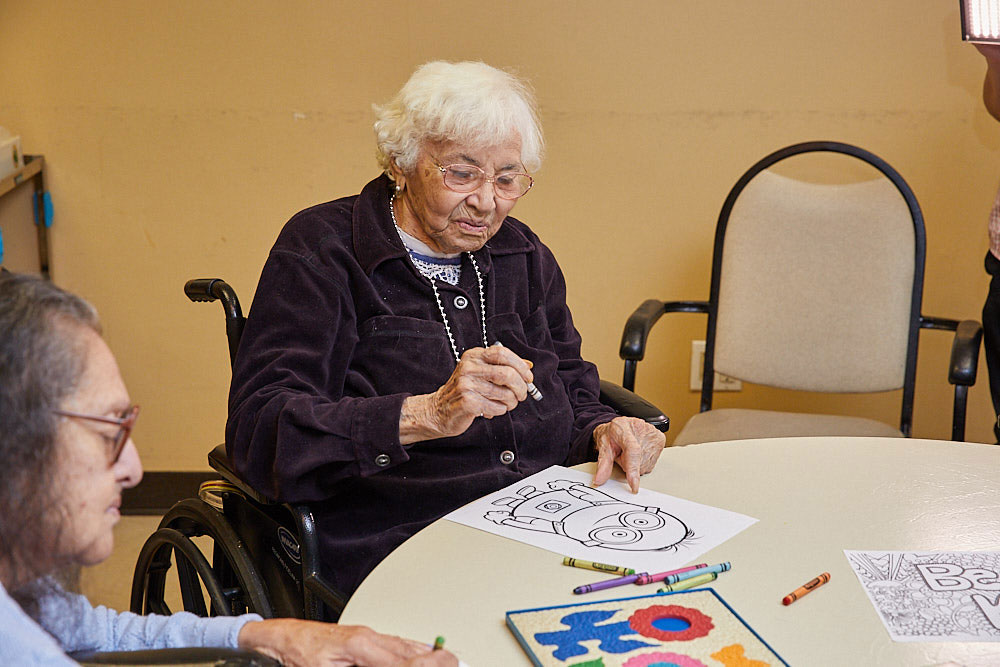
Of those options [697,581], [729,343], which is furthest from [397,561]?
[729,343]

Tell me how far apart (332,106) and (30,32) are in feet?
2.81

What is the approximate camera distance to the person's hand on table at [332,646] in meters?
0.94

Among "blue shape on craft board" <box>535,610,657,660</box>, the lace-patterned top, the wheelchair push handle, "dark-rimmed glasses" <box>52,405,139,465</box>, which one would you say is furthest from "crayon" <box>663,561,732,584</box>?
the wheelchair push handle

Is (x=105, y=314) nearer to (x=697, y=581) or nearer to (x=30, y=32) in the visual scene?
(x=30, y=32)

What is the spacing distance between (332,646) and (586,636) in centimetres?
25

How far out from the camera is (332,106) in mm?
2887

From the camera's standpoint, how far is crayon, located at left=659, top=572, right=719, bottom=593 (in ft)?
3.59

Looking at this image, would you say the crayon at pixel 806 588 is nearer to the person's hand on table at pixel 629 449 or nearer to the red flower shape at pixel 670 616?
the red flower shape at pixel 670 616

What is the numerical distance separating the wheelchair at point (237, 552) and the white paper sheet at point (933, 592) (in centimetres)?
56

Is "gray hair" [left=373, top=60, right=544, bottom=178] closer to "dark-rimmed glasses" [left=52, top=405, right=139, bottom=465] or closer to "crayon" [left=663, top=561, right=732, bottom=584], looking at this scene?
"crayon" [left=663, top=561, right=732, bottom=584]

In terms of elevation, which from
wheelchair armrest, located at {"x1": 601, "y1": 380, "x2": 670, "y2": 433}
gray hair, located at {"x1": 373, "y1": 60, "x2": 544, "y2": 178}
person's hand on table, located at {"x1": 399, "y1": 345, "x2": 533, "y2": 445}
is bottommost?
wheelchair armrest, located at {"x1": 601, "y1": 380, "x2": 670, "y2": 433}

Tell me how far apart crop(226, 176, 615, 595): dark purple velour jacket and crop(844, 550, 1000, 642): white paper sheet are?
24.6 inches

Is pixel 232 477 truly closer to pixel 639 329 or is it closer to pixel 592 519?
pixel 592 519

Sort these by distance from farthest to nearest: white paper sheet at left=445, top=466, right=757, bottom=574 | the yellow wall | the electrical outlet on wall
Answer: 1. the electrical outlet on wall
2. the yellow wall
3. white paper sheet at left=445, top=466, right=757, bottom=574
